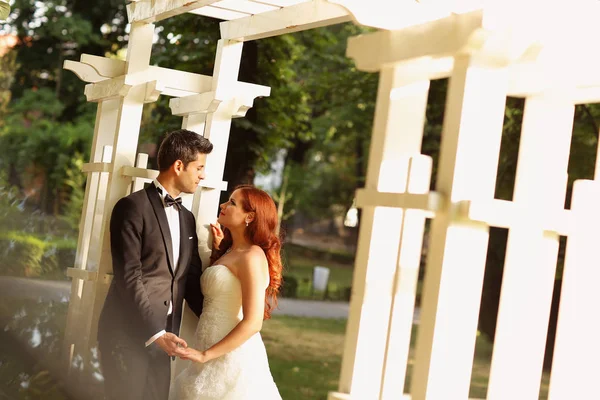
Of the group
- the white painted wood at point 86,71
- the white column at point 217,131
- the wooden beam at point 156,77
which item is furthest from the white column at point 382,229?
the white painted wood at point 86,71

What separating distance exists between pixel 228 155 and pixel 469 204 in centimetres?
851

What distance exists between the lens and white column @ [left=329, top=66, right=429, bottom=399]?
8.07 feet

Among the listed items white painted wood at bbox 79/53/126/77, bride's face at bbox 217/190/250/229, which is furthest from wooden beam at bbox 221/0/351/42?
bride's face at bbox 217/190/250/229

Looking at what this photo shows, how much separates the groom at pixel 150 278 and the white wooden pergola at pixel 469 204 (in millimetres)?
1533

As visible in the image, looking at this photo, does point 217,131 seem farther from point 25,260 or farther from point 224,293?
point 25,260

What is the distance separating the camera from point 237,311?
3.98m

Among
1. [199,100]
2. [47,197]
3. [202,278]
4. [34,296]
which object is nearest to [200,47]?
[34,296]

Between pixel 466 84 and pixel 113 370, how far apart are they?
2344 millimetres

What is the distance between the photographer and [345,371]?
2514 mm

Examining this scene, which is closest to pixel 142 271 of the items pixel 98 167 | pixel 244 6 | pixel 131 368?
pixel 131 368

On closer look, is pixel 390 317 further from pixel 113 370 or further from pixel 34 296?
pixel 34 296

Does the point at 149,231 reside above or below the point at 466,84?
below

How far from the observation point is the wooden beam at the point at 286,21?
3.69m

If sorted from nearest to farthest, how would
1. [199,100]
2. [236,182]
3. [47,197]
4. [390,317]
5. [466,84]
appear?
[466,84], [390,317], [199,100], [236,182], [47,197]
